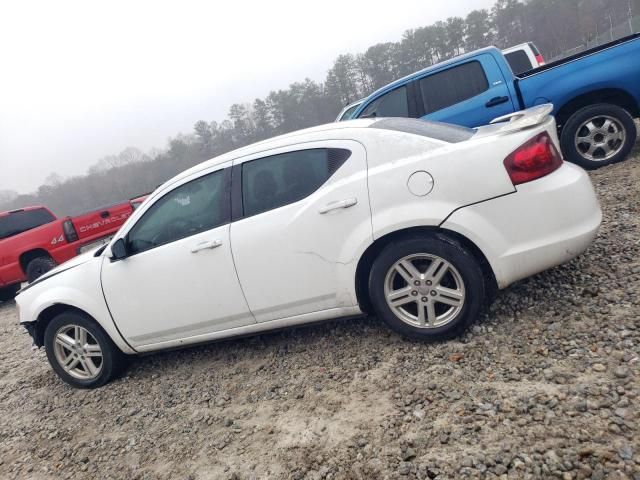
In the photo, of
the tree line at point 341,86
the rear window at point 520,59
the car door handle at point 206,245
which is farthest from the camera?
the tree line at point 341,86

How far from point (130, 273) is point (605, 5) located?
68553mm

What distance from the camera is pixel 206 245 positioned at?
10.7 feet

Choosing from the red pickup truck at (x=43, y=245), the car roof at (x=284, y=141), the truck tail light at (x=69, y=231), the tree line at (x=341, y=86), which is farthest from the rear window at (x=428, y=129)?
the tree line at (x=341, y=86)

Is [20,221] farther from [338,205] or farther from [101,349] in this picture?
[338,205]

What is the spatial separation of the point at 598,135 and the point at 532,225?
12.2 feet

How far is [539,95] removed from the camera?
221 inches

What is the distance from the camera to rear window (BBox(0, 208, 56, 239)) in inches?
354

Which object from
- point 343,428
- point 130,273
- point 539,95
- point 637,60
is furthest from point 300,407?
point 637,60

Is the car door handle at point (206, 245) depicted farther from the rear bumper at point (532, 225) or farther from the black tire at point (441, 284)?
the rear bumper at point (532, 225)

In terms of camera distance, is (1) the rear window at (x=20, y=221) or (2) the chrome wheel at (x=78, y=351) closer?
(2) the chrome wheel at (x=78, y=351)

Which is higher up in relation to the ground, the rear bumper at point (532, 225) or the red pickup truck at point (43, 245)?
the red pickup truck at point (43, 245)

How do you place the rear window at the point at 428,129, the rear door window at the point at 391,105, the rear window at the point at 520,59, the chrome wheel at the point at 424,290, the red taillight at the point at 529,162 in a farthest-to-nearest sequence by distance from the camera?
the rear window at the point at 520,59, the rear door window at the point at 391,105, the rear window at the point at 428,129, the chrome wheel at the point at 424,290, the red taillight at the point at 529,162

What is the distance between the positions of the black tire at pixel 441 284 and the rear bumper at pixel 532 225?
12cm

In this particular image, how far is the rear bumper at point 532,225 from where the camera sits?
2709 millimetres
